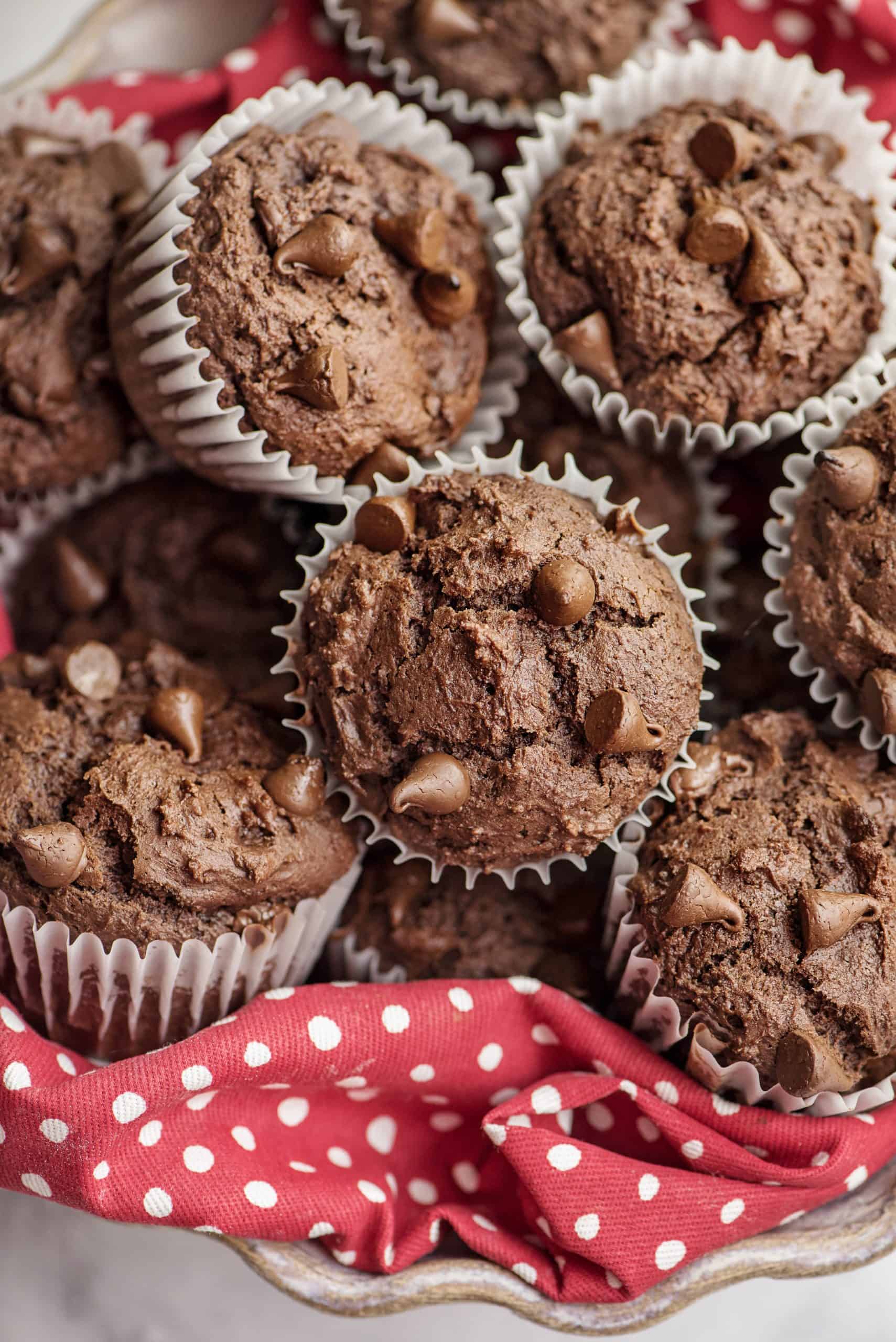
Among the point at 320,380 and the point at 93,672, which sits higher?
the point at 320,380

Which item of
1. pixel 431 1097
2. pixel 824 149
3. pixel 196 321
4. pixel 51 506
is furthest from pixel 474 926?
pixel 824 149

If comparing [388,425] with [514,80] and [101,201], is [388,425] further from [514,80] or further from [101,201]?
[514,80]

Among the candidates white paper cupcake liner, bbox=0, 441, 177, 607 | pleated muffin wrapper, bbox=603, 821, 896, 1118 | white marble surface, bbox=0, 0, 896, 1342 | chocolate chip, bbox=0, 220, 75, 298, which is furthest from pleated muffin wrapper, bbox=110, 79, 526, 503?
white marble surface, bbox=0, 0, 896, 1342

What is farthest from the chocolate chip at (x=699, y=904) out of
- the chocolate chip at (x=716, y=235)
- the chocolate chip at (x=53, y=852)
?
the chocolate chip at (x=716, y=235)

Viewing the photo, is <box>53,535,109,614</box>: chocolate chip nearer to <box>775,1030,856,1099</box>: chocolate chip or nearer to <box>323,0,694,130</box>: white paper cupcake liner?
<box>323,0,694,130</box>: white paper cupcake liner

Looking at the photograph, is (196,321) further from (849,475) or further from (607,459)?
(849,475)
